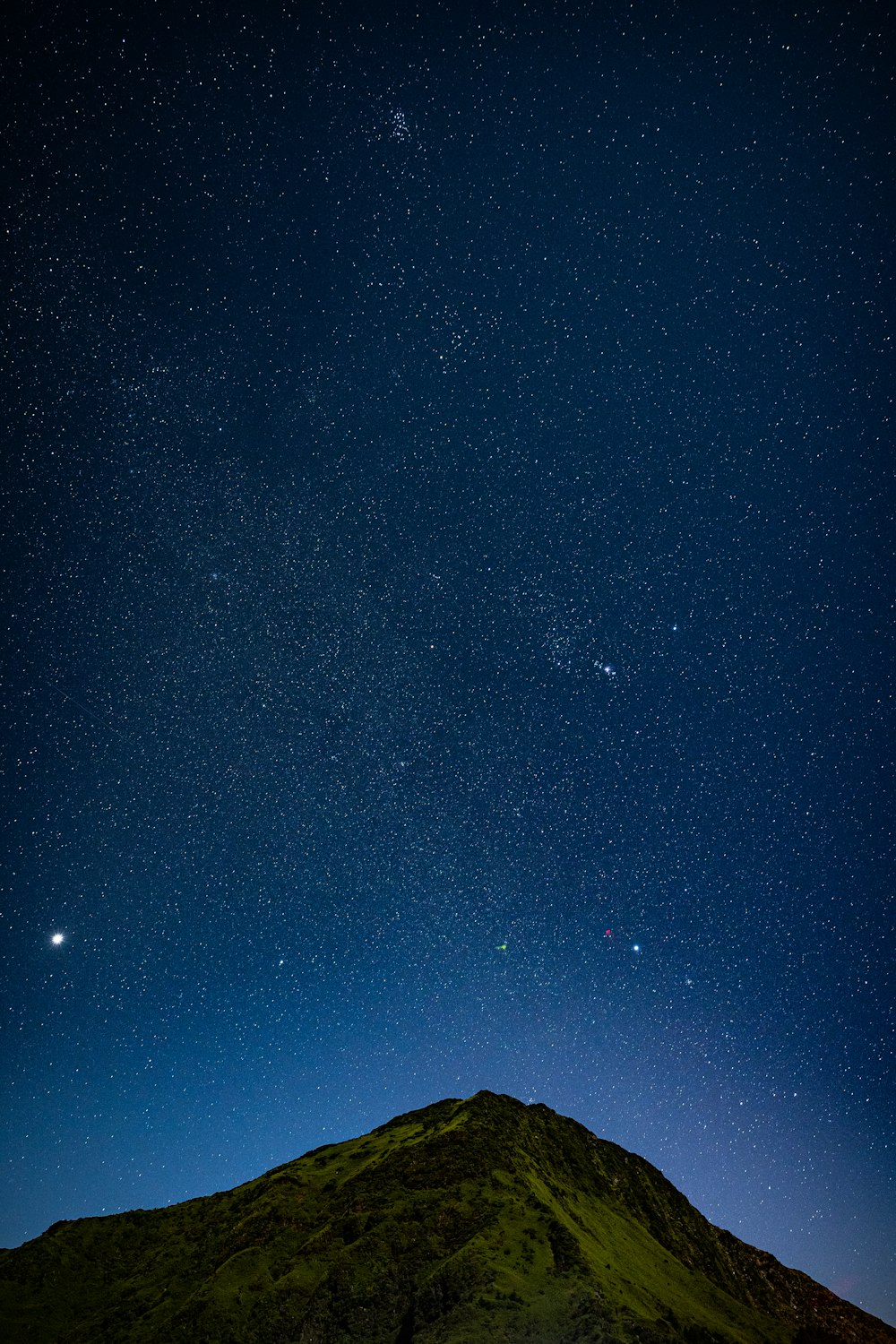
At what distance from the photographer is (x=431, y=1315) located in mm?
56938

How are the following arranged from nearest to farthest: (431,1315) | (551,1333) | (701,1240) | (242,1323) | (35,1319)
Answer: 1. (551,1333)
2. (431,1315)
3. (242,1323)
4. (35,1319)
5. (701,1240)

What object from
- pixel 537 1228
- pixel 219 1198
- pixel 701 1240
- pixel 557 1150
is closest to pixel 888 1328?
pixel 701 1240

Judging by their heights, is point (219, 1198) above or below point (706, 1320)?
above

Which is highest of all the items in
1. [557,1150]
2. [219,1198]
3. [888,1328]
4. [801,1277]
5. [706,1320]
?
[219,1198]

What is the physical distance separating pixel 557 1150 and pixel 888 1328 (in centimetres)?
8772

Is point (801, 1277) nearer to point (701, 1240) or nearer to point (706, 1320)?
point (701, 1240)

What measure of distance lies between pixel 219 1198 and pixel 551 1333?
68.3 metres

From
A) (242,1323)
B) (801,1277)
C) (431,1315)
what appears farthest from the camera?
(801,1277)

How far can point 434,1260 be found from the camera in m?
63.2

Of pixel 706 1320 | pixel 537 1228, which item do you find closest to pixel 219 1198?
pixel 537 1228

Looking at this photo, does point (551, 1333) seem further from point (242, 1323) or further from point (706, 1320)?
point (706, 1320)

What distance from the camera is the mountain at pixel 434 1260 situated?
58344mm

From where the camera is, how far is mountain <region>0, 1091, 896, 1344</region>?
58.3 meters

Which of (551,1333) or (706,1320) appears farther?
(706,1320)
